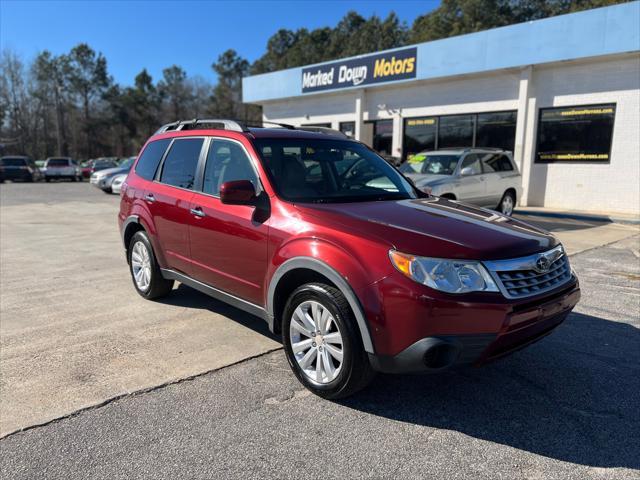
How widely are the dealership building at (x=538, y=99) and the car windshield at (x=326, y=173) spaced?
11.6 metres

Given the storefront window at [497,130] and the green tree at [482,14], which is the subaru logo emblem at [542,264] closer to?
the storefront window at [497,130]

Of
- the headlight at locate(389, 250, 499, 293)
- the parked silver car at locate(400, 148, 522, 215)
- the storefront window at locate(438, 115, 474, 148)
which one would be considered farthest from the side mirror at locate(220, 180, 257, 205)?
the storefront window at locate(438, 115, 474, 148)

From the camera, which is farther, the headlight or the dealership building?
the dealership building

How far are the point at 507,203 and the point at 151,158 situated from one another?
9.22 metres

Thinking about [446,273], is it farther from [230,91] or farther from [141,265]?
[230,91]

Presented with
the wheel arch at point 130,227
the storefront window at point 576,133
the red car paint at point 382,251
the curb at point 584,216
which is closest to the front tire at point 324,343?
the red car paint at point 382,251

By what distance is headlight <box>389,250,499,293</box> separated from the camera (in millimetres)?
2674

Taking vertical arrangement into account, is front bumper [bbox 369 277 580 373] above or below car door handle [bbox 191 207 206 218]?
below

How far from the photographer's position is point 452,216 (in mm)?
3426

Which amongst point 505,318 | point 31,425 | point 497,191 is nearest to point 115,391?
point 31,425

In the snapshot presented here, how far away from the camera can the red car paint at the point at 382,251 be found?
2664 millimetres

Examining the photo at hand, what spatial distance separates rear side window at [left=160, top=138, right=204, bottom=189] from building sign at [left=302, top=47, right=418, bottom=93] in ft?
45.3

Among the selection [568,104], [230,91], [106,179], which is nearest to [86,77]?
[230,91]

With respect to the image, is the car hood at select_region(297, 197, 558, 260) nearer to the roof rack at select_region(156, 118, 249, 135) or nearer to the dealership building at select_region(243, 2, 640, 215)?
the roof rack at select_region(156, 118, 249, 135)
